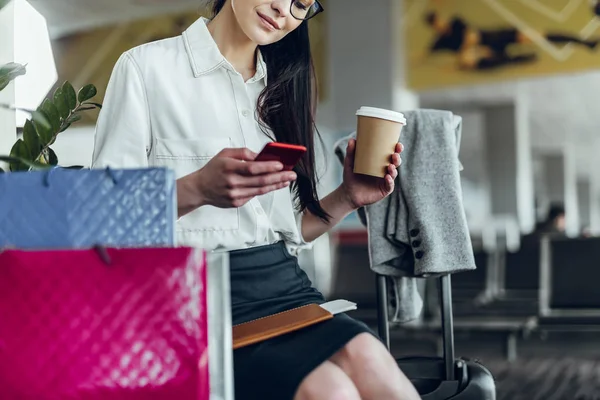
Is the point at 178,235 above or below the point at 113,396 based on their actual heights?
above

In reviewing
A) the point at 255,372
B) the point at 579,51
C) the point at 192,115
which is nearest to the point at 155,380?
the point at 255,372

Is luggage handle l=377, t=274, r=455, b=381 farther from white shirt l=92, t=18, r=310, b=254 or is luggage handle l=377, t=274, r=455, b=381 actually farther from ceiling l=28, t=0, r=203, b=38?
ceiling l=28, t=0, r=203, b=38

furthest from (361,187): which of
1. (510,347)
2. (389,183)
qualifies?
(510,347)

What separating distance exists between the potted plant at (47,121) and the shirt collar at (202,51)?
18 centimetres

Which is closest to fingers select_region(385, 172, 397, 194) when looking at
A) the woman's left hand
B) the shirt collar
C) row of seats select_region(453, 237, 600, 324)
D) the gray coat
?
the woman's left hand

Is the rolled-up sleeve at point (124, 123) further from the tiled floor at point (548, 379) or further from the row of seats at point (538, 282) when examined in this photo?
the row of seats at point (538, 282)

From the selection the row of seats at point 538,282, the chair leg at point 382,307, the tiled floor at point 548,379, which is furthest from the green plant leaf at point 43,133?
the row of seats at point 538,282

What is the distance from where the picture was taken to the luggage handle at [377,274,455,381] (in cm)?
162

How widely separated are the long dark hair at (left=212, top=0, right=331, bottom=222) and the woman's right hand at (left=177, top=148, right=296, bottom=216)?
40cm

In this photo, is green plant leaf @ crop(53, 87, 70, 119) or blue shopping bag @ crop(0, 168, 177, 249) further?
green plant leaf @ crop(53, 87, 70, 119)

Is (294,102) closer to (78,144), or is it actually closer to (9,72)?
(9,72)

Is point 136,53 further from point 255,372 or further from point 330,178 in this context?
point 330,178

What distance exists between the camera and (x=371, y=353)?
115 centimetres

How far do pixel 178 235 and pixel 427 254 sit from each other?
0.62 metres
